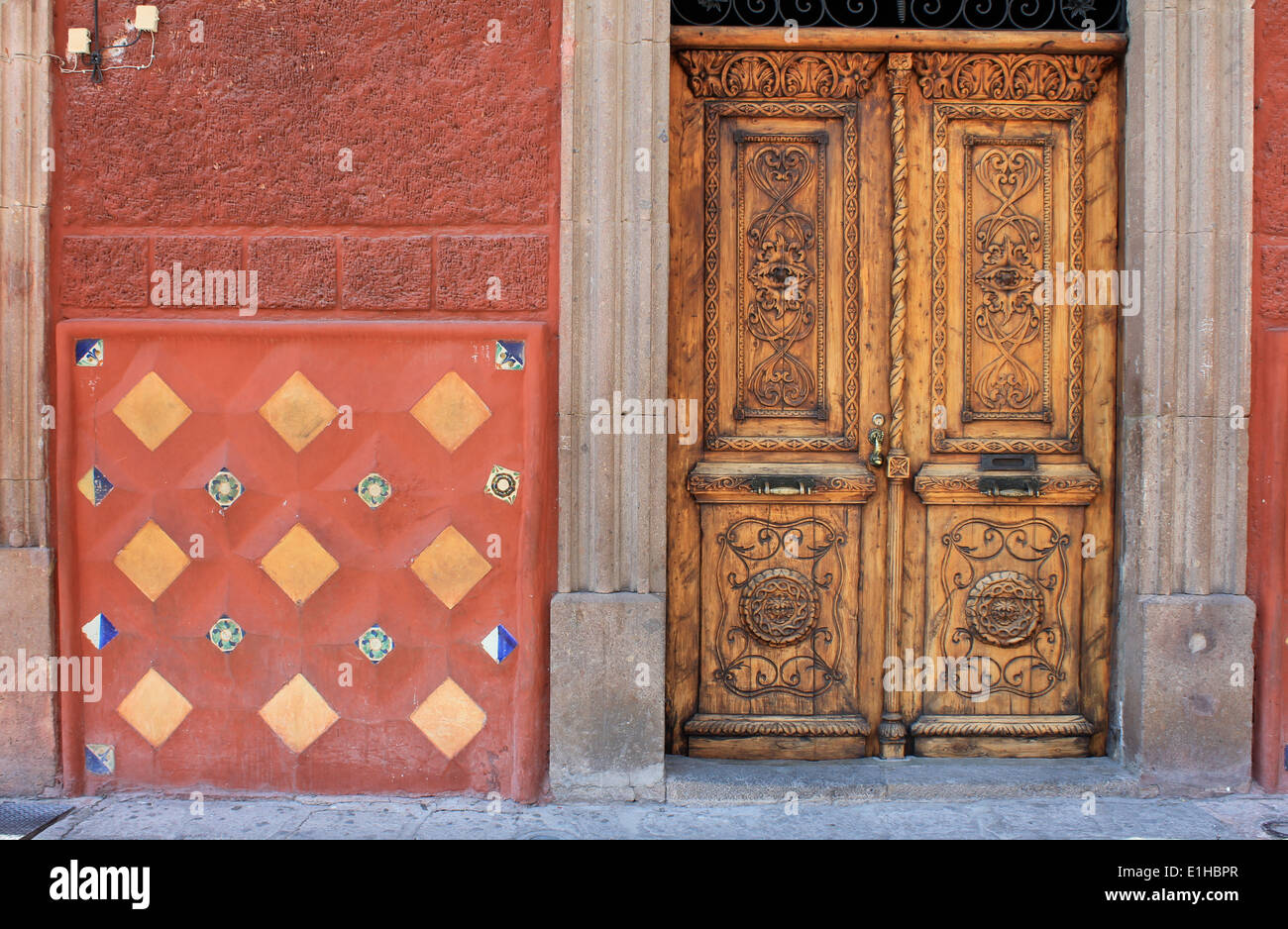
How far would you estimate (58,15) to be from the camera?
3.55m

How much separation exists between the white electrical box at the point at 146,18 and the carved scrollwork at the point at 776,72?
2015 mm

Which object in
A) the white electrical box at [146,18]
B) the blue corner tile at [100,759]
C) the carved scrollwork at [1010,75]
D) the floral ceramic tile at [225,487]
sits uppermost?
the white electrical box at [146,18]

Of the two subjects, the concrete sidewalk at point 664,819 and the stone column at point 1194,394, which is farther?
the stone column at point 1194,394

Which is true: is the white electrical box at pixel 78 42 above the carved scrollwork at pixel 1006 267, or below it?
above

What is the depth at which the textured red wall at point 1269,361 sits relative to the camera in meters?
3.51

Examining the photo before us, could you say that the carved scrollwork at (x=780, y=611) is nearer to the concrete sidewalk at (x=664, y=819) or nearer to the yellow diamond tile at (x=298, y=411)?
the concrete sidewalk at (x=664, y=819)

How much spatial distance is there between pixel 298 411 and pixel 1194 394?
3389 mm

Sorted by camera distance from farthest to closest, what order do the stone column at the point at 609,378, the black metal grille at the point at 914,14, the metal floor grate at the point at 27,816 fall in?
the black metal grille at the point at 914,14 < the stone column at the point at 609,378 < the metal floor grate at the point at 27,816

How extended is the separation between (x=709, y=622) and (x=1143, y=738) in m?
1.69

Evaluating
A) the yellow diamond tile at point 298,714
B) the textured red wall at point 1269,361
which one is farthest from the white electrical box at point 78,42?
the textured red wall at point 1269,361

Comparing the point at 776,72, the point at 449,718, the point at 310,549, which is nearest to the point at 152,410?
the point at 310,549

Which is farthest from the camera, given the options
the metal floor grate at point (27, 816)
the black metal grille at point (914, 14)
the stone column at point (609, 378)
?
the black metal grille at point (914, 14)

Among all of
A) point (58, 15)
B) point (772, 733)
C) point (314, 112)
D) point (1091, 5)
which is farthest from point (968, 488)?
point (58, 15)

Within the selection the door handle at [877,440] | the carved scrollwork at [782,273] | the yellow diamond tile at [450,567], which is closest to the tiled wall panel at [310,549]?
the yellow diamond tile at [450,567]
